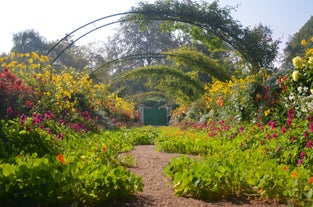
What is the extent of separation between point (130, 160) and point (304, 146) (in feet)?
6.58

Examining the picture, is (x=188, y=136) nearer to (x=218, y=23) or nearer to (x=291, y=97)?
(x=291, y=97)

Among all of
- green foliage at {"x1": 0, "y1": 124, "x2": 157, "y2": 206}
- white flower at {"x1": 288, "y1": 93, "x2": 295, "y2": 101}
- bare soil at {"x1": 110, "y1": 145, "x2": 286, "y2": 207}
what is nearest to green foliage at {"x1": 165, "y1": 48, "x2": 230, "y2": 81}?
white flower at {"x1": 288, "y1": 93, "x2": 295, "y2": 101}

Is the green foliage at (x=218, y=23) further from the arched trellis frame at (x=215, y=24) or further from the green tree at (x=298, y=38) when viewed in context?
the green tree at (x=298, y=38)

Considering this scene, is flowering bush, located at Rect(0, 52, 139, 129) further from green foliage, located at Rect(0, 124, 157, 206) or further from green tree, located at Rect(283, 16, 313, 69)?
green tree, located at Rect(283, 16, 313, 69)

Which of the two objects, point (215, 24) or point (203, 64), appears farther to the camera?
point (203, 64)

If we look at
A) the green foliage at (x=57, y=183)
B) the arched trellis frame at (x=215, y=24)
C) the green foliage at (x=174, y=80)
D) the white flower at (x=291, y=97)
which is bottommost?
the green foliage at (x=57, y=183)

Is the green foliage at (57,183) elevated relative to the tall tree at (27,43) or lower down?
lower down

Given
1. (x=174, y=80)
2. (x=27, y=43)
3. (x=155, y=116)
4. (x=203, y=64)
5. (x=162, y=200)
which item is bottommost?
(x=162, y=200)

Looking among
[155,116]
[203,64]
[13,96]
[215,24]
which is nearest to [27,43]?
[155,116]

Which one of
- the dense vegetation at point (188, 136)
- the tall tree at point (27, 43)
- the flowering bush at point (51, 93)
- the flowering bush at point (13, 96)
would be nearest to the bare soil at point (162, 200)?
the dense vegetation at point (188, 136)

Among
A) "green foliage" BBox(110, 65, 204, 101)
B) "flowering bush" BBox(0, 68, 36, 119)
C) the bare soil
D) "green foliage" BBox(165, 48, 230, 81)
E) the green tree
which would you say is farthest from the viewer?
the green tree

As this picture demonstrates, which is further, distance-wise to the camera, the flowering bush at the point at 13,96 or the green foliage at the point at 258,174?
the flowering bush at the point at 13,96

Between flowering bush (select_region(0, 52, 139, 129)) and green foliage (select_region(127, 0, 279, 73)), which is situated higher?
green foliage (select_region(127, 0, 279, 73))

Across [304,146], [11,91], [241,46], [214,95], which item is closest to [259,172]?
[304,146]
